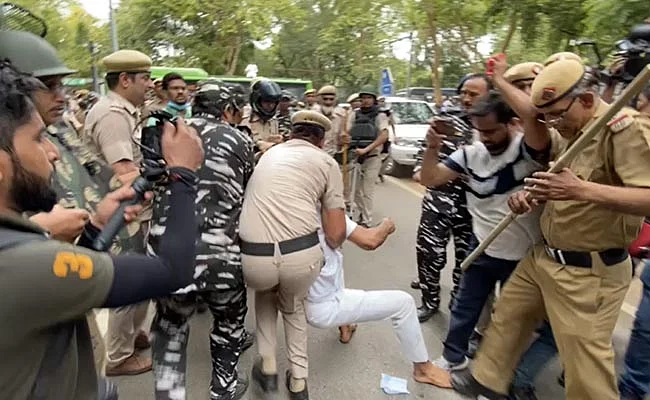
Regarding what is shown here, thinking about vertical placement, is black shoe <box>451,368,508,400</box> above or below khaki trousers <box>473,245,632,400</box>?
below

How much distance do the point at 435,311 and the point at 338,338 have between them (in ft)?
2.78

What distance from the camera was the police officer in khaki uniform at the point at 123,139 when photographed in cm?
287

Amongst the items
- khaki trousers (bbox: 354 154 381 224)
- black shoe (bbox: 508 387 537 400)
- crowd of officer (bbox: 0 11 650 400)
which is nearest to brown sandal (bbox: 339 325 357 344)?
crowd of officer (bbox: 0 11 650 400)

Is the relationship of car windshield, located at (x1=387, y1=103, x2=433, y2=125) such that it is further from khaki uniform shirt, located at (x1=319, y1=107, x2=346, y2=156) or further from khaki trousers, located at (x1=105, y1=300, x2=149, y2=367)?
khaki trousers, located at (x1=105, y1=300, x2=149, y2=367)

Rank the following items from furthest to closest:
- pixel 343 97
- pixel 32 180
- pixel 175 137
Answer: pixel 343 97 < pixel 175 137 < pixel 32 180

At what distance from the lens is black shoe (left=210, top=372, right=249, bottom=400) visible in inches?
112

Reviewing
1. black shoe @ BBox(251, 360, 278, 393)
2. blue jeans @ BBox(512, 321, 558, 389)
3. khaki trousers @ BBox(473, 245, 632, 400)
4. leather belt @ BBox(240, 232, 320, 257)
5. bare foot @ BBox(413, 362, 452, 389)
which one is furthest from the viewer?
bare foot @ BBox(413, 362, 452, 389)

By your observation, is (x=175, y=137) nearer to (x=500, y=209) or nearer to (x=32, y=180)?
(x=32, y=180)

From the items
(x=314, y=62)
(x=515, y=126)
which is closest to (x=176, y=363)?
(x=515, y=126)

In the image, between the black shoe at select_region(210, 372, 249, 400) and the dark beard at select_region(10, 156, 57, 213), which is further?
the black shoe at select_region(210, 372, 249, 400)

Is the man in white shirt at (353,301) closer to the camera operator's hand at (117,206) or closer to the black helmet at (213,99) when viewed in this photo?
the black helmet at (213,99)

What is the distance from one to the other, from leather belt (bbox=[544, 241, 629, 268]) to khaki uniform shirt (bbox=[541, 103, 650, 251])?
1.0 inches

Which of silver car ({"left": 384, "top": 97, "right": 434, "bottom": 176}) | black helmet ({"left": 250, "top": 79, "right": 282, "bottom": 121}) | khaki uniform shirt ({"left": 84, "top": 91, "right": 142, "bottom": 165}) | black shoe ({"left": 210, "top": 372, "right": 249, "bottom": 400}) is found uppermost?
khaki uniform shirt ({"left": 84, "top": 91, "right": 142, "bottom": 165})

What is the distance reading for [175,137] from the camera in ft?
4.88
